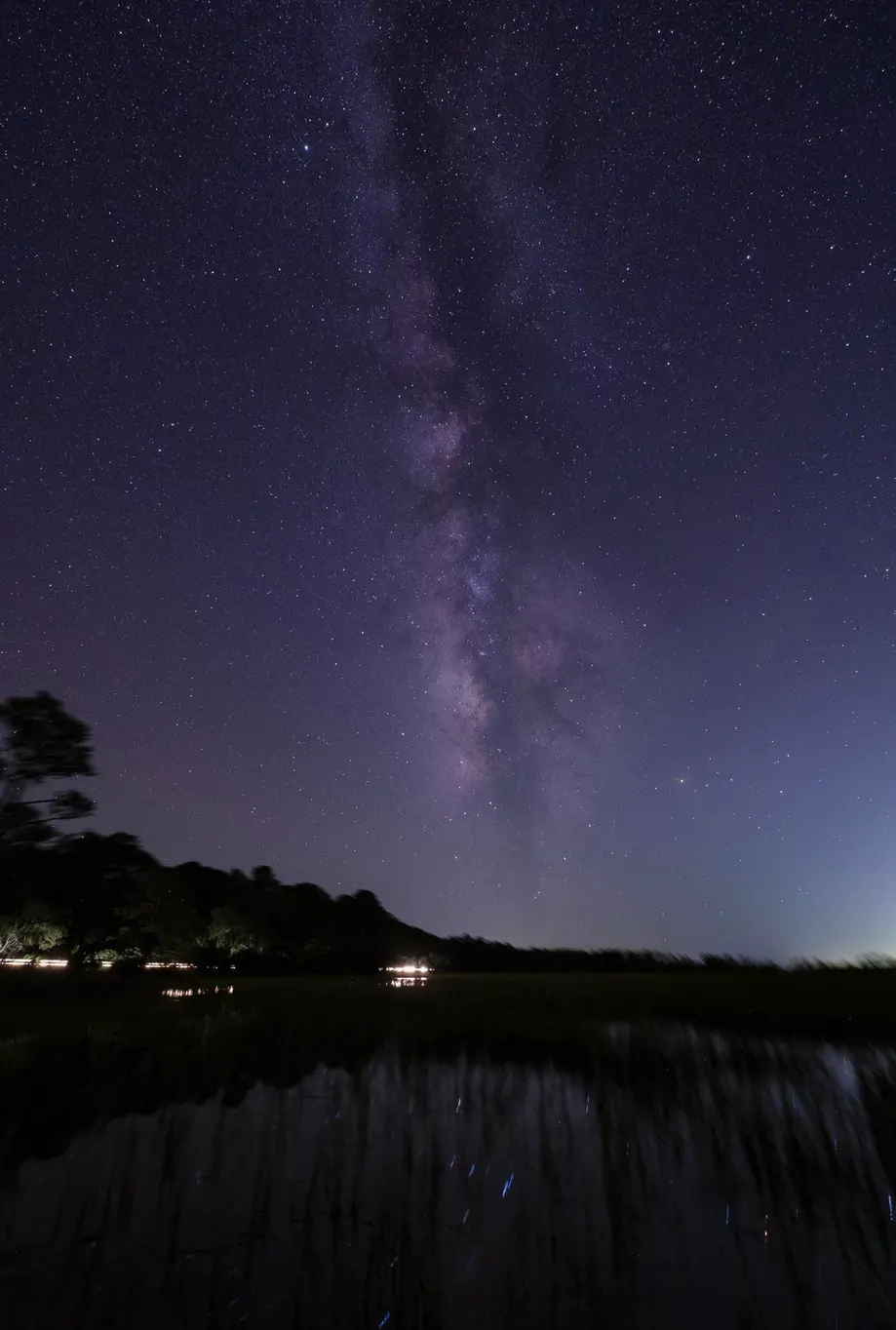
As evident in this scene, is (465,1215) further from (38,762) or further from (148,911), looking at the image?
(148,911)

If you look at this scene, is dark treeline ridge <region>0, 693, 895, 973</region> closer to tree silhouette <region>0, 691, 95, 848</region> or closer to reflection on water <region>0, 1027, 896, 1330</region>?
tree silhouette <region>0, 691, 95, 848</region>

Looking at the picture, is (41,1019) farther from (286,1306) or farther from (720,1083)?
(286,1306)

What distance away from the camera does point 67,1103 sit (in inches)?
446

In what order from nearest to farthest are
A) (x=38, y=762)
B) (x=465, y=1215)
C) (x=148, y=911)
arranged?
(x=465, y=1215) → (x=38, y=762) → (x=148, y=911)

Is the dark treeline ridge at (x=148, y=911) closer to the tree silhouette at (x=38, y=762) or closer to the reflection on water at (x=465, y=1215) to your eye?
the tree silhouette at (x=38, y=762)

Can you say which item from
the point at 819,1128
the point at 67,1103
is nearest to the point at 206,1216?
the point at 67,1103

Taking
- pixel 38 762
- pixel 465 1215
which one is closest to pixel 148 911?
pixel 38 762

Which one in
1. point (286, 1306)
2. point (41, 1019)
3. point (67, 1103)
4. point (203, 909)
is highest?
point (203, 909)

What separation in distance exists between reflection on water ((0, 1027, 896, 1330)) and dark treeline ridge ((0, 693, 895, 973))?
2764 centimetres

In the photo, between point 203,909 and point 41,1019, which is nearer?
point 41,1019

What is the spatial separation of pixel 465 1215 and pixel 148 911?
61447 millimetres

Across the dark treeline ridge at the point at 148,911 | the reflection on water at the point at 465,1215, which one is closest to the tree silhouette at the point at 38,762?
the dark treeline ridge at the point at 148,911

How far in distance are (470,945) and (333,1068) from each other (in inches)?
4223

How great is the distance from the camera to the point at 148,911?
2399 inches
